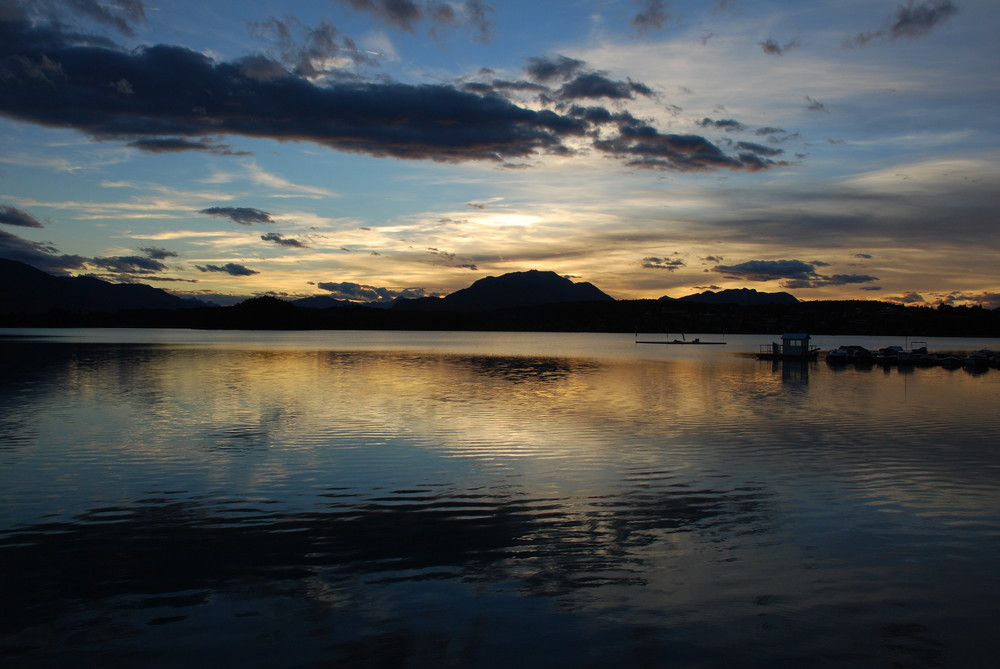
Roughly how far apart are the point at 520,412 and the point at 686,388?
896 inches

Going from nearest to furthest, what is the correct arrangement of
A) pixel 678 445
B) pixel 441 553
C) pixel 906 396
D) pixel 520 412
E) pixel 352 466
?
pixel 441 553, pixel 352 466, pixel 678 445, pixel 520 412, pixel 906 396

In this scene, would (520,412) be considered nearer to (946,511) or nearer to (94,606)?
(946,511)

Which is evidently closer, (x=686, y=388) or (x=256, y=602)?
(x=256, y=602)

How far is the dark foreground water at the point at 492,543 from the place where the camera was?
9.60 m

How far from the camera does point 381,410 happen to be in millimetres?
36062

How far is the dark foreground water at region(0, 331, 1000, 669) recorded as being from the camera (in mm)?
9602

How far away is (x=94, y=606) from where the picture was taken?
10.6 m

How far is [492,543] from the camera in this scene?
13938 millimetres

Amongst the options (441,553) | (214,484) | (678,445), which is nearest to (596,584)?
(441,553)

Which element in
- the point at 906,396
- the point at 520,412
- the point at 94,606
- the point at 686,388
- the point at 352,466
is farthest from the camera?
the point at 686,388

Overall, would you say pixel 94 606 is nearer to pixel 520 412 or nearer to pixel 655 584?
pixel 655 584

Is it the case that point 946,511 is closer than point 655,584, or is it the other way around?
point 655,584

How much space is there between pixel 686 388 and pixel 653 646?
45.8 metres

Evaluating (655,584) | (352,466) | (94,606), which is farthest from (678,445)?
(94,606)
